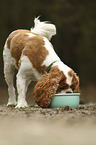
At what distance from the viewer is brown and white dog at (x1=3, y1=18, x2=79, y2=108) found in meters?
2.83

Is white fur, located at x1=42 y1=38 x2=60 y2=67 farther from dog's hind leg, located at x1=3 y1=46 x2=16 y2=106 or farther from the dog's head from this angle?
Result: dog's hind leg, located at x1=3 y1=46 x2=16 y2=106

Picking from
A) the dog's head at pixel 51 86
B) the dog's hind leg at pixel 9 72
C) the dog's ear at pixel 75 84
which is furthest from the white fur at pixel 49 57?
the dog's hind leg at pixel 9 72

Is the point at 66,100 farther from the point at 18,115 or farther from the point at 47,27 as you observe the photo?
the point at 47,27

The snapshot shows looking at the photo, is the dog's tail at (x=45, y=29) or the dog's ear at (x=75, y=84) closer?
the dog's ear at (x=75, y=84)

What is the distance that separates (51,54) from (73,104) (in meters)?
0.61

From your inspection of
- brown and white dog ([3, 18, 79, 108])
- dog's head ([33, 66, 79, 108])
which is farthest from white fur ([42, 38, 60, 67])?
dog's head ([33, 66, 79, 108])

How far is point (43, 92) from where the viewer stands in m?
2.81

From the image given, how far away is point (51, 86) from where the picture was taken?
2.79m

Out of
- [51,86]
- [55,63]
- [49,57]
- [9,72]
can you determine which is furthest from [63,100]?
[9,72]

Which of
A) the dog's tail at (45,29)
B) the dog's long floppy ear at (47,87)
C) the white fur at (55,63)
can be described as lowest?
the dog's long floppy ear at (47,87)

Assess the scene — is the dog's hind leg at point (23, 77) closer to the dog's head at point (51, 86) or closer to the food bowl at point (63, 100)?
the dog's head at point (51, 86)

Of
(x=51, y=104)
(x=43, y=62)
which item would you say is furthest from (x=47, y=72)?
(x=51, y=104)

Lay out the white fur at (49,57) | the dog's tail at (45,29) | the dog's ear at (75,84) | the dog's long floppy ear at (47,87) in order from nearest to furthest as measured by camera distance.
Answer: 1. the dog's long floppy ear at (47,87)
2. the dog's ear at (75,84)
3. the white fur at (49,57)
4. the dog's tail at (45,29)

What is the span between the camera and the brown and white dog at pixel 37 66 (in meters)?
2.83
